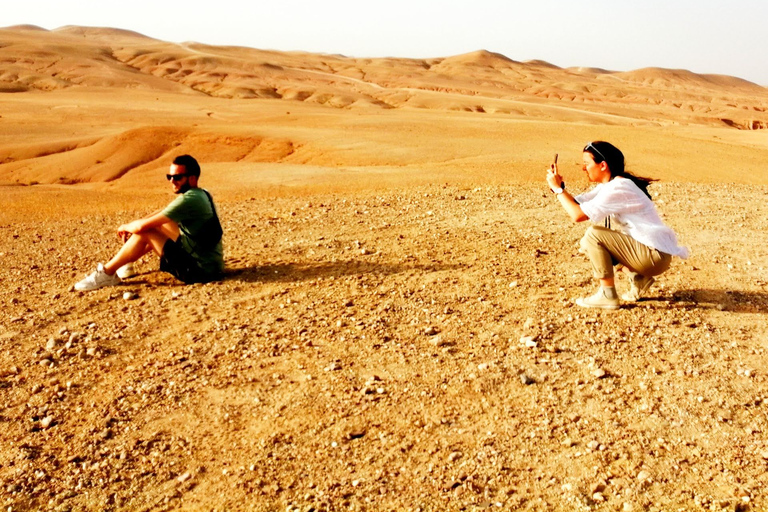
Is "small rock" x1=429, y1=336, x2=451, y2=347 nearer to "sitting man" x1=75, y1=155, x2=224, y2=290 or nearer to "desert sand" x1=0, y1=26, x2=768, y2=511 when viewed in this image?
"desert sand" x1=0, y1=26, x2=768, y2=511

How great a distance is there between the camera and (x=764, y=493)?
10.2 ft

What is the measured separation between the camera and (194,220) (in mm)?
5707

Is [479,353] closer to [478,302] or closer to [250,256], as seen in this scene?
[478,302]

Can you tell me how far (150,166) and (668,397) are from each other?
43.3ft

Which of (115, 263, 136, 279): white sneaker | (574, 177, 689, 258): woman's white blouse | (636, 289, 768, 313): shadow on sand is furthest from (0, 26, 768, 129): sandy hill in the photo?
(574, 177, 689, 258): woman's white blouse

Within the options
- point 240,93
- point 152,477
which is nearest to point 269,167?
point 152,477

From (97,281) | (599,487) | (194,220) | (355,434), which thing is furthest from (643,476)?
(97,281)

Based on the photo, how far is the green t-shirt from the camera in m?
5.59

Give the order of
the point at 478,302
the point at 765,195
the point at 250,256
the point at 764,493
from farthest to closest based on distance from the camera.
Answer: the point at 765,195, the point at 250,256, the point at 478,302, the point at 764,493

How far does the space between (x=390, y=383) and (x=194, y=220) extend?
243cm

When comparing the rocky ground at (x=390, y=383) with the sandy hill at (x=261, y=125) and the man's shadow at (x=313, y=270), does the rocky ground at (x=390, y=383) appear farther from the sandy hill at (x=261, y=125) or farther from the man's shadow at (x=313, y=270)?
the sandy hill at (x=261, y=125)

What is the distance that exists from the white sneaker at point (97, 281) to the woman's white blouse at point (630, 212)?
12.7 ft

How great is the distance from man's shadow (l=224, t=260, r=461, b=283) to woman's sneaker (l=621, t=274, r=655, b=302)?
152 cm

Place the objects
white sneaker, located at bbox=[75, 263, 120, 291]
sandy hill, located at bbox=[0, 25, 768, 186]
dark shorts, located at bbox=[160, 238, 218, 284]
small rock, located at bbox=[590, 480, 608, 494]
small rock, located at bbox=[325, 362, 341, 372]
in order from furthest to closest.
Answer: sandy hill, located at bbox=[0, 25, 768, 186]
white sneaker, located at bbox=[75, 263, 120, 291]
dark shorts, located at bbox=[160, 238, 218, 284]
small rock, located at bbox=[325, 362, 341, 372]
small rock, located at bbox=[590, 480, 608, 494]
